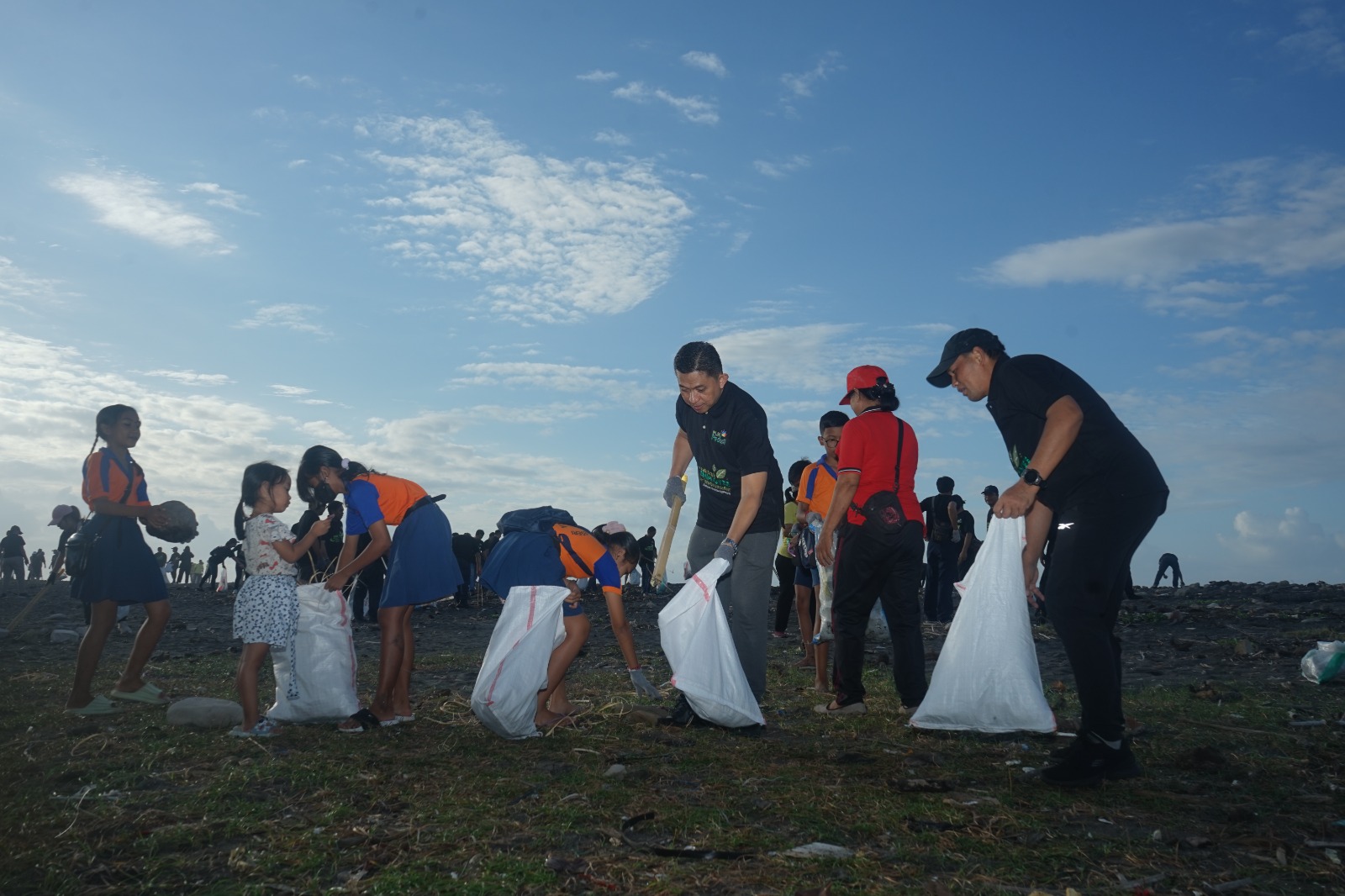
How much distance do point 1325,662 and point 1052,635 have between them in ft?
14.7

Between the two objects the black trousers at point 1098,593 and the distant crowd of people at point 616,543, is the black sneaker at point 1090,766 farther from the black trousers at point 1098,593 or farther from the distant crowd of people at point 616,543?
the distant crowd of people at point 616,543

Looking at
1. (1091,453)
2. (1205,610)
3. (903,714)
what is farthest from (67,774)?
(1205,610)

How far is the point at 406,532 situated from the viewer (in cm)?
559

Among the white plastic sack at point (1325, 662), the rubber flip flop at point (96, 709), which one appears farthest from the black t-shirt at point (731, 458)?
the white plastic sack at point (1325, 662)

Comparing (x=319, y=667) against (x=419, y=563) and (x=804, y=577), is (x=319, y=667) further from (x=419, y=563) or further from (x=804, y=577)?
(x=804, y=577)

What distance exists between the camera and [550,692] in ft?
18.0

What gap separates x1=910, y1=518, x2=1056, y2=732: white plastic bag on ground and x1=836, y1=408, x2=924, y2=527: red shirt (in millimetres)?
938

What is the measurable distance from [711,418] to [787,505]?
4.78 metres

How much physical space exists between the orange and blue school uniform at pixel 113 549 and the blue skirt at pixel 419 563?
1.87m

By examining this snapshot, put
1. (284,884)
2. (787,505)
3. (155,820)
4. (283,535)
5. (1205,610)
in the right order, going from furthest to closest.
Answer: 1. (1205,610)
2. (787,505)
3. (283,535)
4. (155,820)
5. (284,884)

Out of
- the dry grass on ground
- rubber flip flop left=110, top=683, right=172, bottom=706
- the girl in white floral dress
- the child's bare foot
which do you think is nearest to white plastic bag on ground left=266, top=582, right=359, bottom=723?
the girl in white floral dress

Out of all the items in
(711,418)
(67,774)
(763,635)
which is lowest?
(67,774)

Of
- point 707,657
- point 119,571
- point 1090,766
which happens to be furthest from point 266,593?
point 1090,766

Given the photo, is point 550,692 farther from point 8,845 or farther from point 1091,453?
point 1091,453
